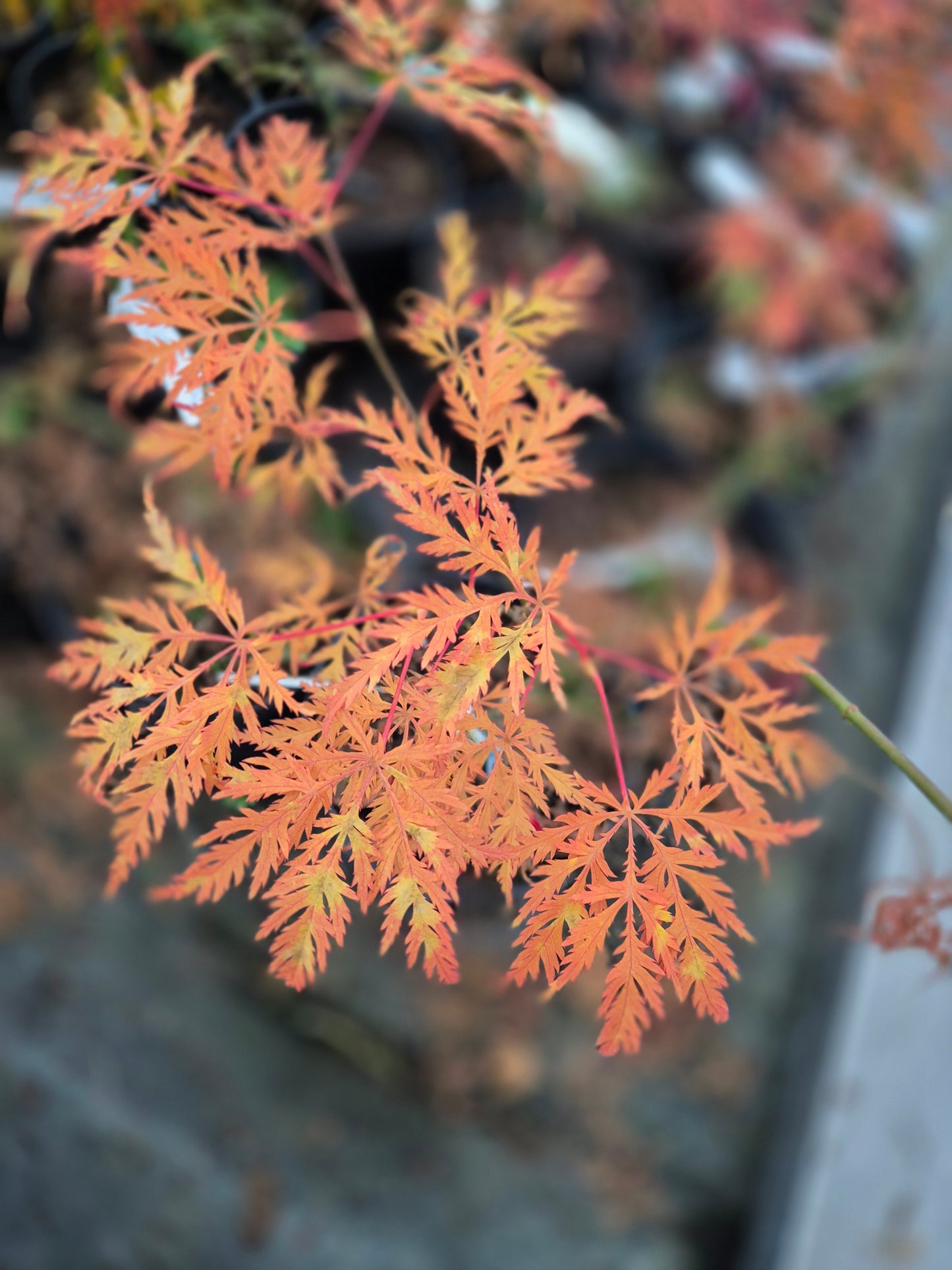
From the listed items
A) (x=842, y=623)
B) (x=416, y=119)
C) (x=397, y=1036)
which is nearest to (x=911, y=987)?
(x=842, y=623)

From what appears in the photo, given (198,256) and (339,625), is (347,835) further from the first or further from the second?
(198,256)

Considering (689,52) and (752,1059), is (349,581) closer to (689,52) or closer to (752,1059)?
(752,1059)

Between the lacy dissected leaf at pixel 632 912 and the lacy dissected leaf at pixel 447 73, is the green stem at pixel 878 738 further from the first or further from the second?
the lacy dissected leaf at pixel 447 73

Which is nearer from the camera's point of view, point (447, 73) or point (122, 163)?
point (122, 163)

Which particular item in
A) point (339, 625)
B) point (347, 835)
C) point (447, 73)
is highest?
point (447, 73)

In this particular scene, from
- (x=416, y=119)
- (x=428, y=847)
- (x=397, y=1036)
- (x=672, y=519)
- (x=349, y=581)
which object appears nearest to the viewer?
(x=428, y=847)

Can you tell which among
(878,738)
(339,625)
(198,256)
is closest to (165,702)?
(339,625)
